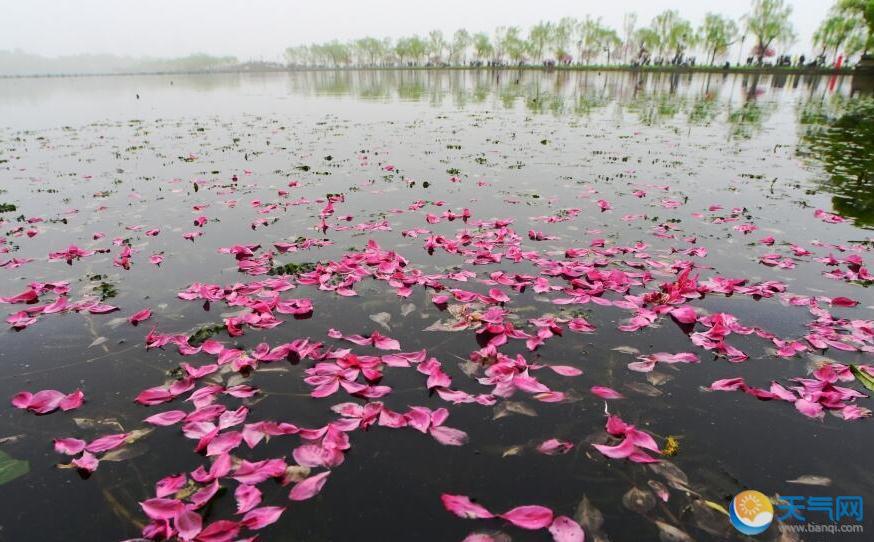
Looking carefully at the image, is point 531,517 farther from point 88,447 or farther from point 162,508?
point 88,447

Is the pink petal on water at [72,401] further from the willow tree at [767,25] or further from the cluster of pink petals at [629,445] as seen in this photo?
the willow tree at [767,25]

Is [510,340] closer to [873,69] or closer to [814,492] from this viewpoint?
[814,492]

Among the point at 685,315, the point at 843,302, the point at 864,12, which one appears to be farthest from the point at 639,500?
the point at 864,12

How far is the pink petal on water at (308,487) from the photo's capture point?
88.2 inches

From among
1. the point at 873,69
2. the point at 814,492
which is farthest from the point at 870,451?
the point at 873,69

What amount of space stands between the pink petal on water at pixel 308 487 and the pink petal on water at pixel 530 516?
93 cm

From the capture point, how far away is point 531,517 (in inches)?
81.7

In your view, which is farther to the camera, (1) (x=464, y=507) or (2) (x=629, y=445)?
(2) (x=629, y=445)

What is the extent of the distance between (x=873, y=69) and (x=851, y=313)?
71.6 m

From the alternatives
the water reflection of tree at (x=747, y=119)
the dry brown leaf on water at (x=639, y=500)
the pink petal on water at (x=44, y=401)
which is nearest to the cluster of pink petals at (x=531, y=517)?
the dry brown leaf on water at (x=639, y=500)

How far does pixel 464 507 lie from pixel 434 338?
1.61m

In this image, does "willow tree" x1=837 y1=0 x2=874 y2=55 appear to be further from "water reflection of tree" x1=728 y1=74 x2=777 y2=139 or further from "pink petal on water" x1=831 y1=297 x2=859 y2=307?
"pink petal on water" x1=831 y1=297 x2=859 y2=307

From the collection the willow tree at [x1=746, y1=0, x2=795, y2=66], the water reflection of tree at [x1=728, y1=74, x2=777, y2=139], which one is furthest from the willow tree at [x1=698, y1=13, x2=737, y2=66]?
the water reflection of tree at [x1=728, y1=74, x2=777, y2=139]

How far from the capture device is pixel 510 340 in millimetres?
3619
